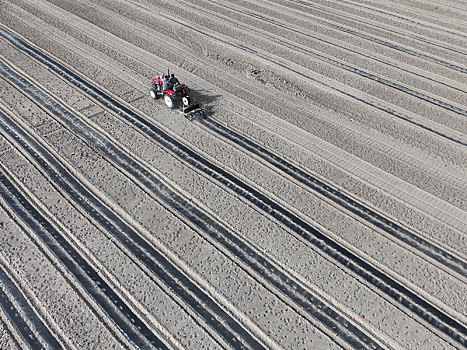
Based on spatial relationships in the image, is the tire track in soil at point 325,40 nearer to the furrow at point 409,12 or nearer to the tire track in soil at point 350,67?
the tire track in soil at point 350,67

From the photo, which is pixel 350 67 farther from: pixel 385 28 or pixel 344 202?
pixel 344 202

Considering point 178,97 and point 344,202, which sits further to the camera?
point 178,97

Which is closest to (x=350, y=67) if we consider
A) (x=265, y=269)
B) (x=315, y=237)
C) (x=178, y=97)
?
(x=178, y=97)

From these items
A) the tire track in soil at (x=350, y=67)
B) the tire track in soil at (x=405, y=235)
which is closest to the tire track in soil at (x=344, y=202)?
the tire track in soil at (x=405, y=235)

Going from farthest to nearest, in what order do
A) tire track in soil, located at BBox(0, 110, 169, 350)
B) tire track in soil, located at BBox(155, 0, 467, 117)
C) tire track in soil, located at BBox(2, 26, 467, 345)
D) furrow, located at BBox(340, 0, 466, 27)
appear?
1. furrow, located at BBox(340, 0, 466, 27)
2. tire track in soil, located at BBox(155, 0, 467, 117)
3. tire track in soil, located at BBox(2, 26, 467, 345)
4. tire track in soil, located at BBox(0, 110, 169, 350)

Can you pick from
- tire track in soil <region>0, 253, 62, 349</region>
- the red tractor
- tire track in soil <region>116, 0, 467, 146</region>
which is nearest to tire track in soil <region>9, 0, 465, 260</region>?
tire track in soil <region>116, 0, 467, 146</region>

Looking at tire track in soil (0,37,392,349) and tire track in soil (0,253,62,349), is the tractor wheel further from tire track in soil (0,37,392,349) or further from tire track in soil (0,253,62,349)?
tire track in soil (0,253,62,349)

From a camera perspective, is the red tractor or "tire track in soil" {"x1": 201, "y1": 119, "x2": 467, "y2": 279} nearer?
"tire track in soil" {"x1": 201, "y1": 119, "x2": 467, "y2": 279}
